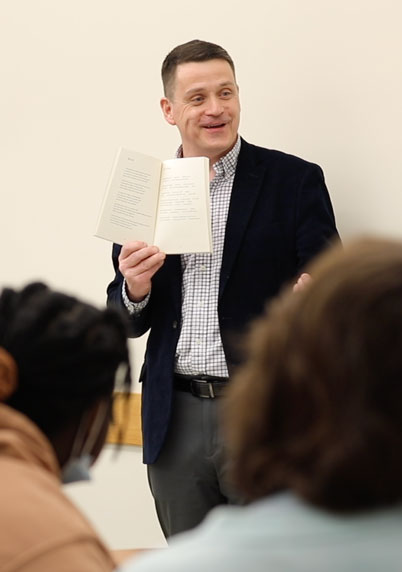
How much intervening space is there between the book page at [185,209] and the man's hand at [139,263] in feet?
0.16

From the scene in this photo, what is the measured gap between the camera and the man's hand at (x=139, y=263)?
2.88 m

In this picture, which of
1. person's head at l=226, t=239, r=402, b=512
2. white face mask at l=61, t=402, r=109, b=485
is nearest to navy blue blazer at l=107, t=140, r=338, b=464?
white face mask at l=61, t=402, r=109, b=485

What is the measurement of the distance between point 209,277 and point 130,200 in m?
0.31

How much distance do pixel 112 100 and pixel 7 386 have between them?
94.3 inches

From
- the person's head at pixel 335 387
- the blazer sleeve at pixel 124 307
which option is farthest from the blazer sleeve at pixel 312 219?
the person's head at pixel 335 387

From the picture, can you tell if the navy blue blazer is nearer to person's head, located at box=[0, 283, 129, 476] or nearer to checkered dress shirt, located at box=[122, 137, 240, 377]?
checkered dress shirt, located at box=[122, 137, 240, 377]

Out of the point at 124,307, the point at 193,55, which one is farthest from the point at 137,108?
the point at 124,307

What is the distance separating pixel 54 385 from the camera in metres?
1.61

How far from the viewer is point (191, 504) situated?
2.96m

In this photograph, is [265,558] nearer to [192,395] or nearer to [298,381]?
[298,381]

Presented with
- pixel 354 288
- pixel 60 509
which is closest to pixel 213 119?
pixel 60 509

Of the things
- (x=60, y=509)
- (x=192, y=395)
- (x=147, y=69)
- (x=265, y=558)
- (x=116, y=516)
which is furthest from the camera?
(x=116, y=516)

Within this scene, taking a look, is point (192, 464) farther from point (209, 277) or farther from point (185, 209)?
point (185, 209)

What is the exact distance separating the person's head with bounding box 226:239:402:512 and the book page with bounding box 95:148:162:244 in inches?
78.1
